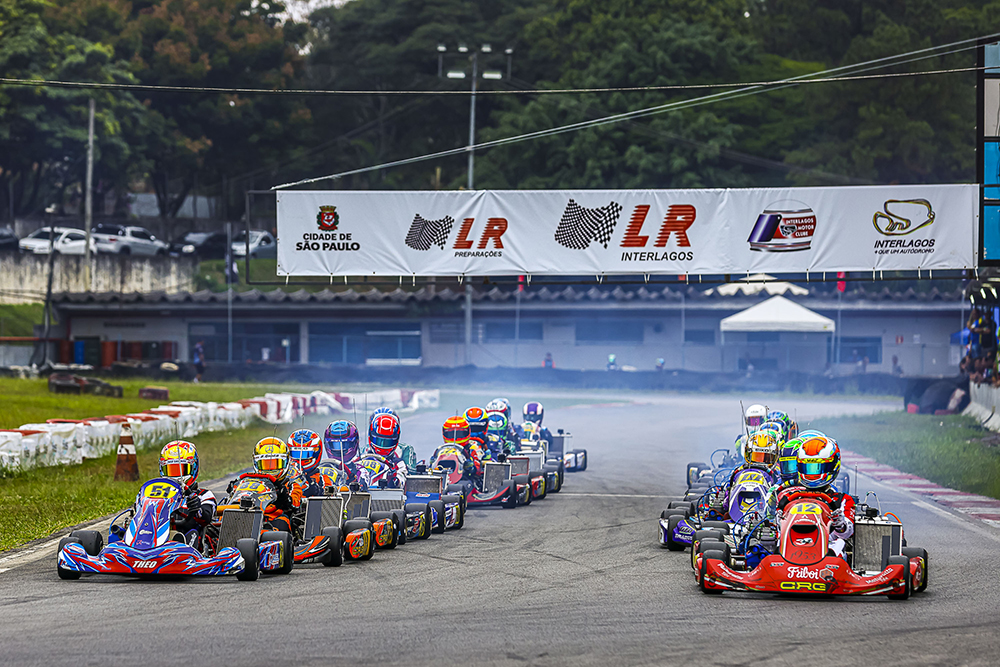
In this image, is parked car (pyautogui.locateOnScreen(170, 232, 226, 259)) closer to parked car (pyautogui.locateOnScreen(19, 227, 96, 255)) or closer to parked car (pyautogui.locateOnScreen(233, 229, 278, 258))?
parked car (pyautogui.locateOnScreen(233, 229, 278, 258))

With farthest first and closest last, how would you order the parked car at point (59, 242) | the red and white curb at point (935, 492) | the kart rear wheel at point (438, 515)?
the parked car at point (59, 242), the red and white curb at point (935, 492), the kart rear wheel at point (438, 515)

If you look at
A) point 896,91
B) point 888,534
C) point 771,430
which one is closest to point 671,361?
point 896,91

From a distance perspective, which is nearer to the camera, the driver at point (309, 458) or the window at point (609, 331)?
the driver at point (309, 458)

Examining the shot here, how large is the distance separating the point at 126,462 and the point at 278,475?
21.7 feet

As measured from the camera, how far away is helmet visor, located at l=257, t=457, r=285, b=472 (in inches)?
406

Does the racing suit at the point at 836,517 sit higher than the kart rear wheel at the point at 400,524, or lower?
higher

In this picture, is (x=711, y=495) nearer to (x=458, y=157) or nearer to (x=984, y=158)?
(x=984, y=158)

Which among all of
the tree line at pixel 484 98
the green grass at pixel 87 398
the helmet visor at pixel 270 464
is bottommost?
the green grass at pixel 87 398

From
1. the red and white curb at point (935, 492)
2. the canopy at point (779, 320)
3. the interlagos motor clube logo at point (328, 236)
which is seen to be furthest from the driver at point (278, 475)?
the canopy at point (779, 320)

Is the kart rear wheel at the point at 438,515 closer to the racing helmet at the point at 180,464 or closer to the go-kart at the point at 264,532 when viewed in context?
the go-kart at the point at 264,532

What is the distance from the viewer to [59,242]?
48.6 metres

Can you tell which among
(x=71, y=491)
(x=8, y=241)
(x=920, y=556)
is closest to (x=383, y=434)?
(x=71, y=491)

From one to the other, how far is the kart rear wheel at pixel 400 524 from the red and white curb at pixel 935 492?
5663 mm

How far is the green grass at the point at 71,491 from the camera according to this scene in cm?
1241
